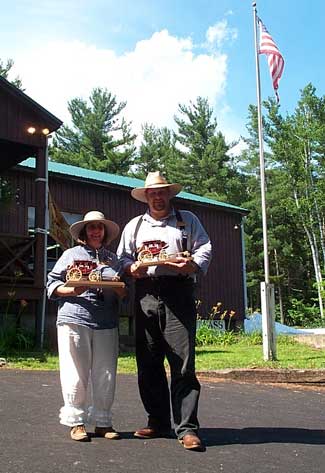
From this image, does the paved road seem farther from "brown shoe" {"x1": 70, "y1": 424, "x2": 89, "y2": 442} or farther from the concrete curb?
the concrete curb

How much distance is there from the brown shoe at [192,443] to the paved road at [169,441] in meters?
0.05

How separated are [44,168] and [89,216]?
901 centimetres

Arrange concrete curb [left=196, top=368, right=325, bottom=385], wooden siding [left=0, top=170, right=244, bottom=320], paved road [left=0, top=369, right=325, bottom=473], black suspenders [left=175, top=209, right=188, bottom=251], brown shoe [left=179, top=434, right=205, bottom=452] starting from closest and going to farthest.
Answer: paved road [left=0, top=369, right=325, bottom=473], brown shoe [left=179, top=434, right=205, bottom=452], black suspenders [left=175, top=209, right=188, bottom=251], concrete curb [left=196, top=368, right=325, bottom=385], wooden siding [left=0, top=170, right=244, bottom=320]

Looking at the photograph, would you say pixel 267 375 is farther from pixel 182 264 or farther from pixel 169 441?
pixel 182 264

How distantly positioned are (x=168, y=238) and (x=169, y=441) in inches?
59.3

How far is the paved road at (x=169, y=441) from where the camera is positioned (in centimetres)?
377

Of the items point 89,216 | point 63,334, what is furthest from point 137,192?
point 63,334

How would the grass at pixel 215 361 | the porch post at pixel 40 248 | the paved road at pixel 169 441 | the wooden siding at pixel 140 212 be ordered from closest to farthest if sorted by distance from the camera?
the paved road at pixel 169 441, the grass at pixel 215 361, the porch post at pixel 40 248, the wooden siding at pixel 140 212

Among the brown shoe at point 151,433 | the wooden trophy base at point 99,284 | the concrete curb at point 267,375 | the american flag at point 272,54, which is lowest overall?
the concrete curb at point 267,375

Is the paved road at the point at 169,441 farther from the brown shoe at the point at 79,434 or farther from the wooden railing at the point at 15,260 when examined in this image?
the wooden railing at the point at 15,260

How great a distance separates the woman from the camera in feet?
14.5

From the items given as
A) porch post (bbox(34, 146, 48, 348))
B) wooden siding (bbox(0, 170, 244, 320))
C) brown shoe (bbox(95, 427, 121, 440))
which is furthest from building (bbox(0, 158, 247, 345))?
brown shoe (bbox(95, 427, 121, 440))

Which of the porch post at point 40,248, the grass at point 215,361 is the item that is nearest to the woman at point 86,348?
the grass at point 215,361

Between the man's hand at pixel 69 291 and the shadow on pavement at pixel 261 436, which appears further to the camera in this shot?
the shadow on pavement at pixel 261 436
